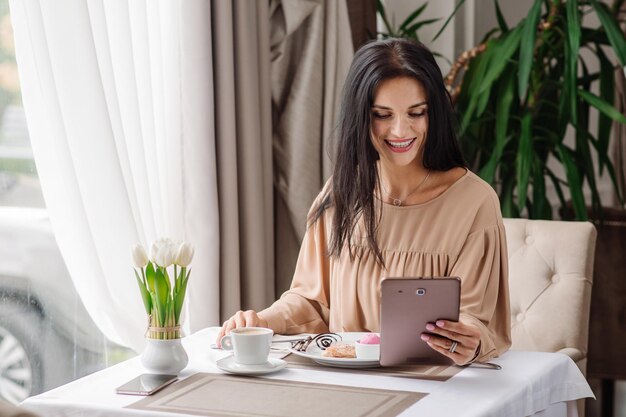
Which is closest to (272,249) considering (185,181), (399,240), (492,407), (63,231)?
(185,181)

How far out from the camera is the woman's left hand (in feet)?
5.75

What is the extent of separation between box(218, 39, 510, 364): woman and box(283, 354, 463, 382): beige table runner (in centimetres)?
19

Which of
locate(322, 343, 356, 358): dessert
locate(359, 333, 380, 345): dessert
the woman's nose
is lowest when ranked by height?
locate(322, 343, 356, 358): dessert

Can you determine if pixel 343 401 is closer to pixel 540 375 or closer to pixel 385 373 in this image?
pixel 385 373

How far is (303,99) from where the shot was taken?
3.18 m

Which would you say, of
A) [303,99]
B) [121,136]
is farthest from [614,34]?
[121,136]

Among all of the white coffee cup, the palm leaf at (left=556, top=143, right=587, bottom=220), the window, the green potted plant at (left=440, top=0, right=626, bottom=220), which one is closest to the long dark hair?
the white coffee cup

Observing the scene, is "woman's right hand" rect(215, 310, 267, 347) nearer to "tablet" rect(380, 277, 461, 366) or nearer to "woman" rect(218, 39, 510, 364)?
"woman" rect(218, 39, 510, 364)

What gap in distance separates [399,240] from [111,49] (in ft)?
3.12

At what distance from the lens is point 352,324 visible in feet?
7.22

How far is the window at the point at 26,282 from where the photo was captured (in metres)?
2.41

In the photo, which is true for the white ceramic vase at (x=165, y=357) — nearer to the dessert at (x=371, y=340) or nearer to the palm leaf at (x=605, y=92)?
the dessert at (x=371, y=340)

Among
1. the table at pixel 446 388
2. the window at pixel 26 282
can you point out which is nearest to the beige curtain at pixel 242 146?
the window at pixel 26 282

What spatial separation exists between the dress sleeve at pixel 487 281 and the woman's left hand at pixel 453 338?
18 centimetres
